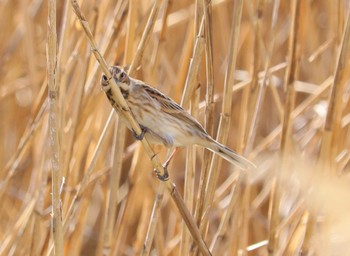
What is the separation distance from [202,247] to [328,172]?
46 centimetres

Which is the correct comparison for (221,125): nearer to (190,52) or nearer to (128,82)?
(128,82)

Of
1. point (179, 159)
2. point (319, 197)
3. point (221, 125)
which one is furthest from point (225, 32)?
point (319, 197)

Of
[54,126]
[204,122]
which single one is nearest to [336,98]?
[204,122]

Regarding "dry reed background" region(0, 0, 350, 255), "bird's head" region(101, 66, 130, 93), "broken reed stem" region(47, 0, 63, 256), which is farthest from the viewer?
"dry reed background" region(0, 0, 350, 255)

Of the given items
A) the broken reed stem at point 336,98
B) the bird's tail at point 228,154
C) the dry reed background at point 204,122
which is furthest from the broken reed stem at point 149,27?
the broken reed stem at point 336,98

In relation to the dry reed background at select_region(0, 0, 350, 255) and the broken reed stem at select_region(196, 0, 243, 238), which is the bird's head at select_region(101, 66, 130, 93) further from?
the broken reed stem at select_region(196, 0, 243, 238)

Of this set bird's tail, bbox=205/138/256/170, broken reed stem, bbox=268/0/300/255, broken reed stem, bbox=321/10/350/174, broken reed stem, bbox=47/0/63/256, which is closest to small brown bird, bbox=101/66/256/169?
bird's tail, bbox=205/138/256/170

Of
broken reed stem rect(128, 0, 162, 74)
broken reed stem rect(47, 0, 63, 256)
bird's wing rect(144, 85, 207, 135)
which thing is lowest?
broken reed stem rect(47, 0, 63, 256)

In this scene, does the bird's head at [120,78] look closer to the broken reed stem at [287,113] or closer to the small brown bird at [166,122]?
the small brown bird at [166,122]

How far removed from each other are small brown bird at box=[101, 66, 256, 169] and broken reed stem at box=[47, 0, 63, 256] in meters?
0.36

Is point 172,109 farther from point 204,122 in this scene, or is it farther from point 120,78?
point 120,78

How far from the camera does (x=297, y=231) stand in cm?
196

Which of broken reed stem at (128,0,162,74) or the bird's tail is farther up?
broken reed stem at (128,0,162,74)

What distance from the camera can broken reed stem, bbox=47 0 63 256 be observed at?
1318 mm
